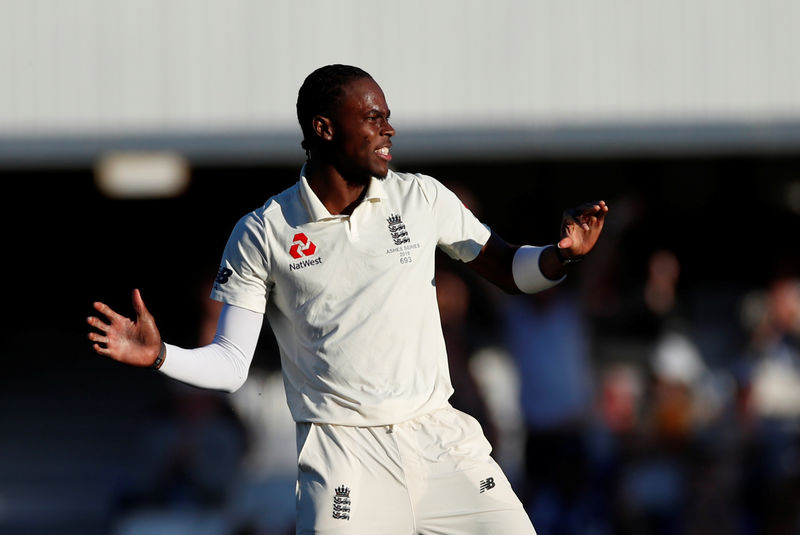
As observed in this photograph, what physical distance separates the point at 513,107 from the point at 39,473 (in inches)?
236

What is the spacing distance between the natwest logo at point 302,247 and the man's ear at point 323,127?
357 mm

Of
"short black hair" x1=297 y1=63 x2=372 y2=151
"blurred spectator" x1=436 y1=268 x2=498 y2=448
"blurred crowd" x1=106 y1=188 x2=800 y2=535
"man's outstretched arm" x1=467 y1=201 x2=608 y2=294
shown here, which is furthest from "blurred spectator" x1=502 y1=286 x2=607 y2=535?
"short black hair" x1=297 y1=63 x2=372 y2=151

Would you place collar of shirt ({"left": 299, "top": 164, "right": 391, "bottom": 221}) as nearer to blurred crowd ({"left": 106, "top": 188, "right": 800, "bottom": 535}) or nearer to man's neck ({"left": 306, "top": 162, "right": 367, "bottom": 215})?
man's neck ({"left": 306, "top": 162, "right": 367, "bottom": 215})

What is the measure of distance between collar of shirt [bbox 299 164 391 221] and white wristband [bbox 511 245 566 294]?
1.75 ft

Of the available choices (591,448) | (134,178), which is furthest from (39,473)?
(591,448)

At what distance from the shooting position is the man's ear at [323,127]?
3727 millimetres

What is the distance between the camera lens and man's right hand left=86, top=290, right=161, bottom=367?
11.0ft

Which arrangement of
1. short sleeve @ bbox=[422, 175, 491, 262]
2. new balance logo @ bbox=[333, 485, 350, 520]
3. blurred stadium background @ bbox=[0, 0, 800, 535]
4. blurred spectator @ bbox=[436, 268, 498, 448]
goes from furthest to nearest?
blurred stadium background @ bbox=[0, 0, 800, 535] → blurred spectator @ bbox=[436, 268, 498, 448] → short sleeve @ bbox=[422, 175, 491, 262] → new balance logo @ bbox=[333, 485, 350, 520]

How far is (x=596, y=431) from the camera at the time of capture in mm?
7871

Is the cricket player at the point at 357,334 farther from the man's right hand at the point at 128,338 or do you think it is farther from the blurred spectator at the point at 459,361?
the blurred spectator at the point at 459,361

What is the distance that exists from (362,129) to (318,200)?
280 mm

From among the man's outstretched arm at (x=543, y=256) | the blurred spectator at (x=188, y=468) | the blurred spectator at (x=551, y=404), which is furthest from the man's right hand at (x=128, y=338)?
the blurred spectator at (x=188, y=468)

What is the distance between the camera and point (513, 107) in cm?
820

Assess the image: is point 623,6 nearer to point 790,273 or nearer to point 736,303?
point 790,273
